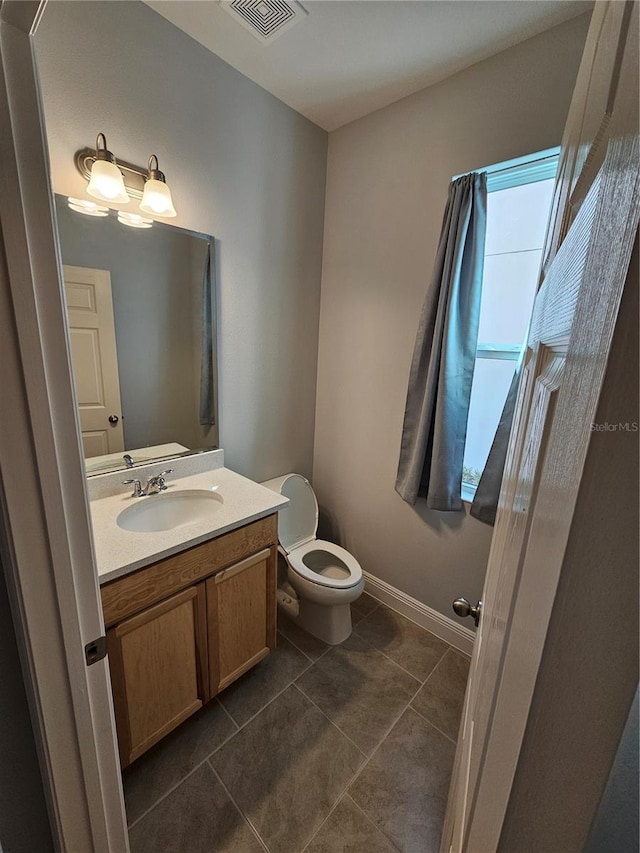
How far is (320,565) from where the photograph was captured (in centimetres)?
204

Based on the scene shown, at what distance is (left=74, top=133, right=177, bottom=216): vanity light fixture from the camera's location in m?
1.19

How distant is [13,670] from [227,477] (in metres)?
1.15

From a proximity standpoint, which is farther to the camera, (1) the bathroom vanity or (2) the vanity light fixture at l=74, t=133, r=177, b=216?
(2) the vanity light fixture at l=74, t=133, r=177, b=216

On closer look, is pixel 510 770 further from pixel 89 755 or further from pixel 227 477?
pixel 227 477

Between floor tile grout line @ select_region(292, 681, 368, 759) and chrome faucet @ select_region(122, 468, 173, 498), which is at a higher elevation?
chrome faucet @ select_region(122, 468, 173, 498)

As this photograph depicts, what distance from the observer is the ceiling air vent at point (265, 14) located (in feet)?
3.89

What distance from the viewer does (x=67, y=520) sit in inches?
22.2

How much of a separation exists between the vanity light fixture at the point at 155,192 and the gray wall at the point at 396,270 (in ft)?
3.16

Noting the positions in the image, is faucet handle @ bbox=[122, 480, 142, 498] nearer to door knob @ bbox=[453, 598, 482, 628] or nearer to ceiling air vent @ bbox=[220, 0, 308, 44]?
door knob @ bbox=[453, 598, 482, 628]

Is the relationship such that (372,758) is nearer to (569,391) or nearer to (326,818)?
(326,818)

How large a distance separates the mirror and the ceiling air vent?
28.6 inches

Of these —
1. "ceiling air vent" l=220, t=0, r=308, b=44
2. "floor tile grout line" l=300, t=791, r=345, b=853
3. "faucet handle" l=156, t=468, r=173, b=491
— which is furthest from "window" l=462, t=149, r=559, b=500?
"faucet handle" l=156, t=468, r=173, b=491

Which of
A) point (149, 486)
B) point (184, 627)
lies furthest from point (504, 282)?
point (184, 627)

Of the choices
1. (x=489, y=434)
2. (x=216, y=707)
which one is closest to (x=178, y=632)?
(x=216, y=707)
